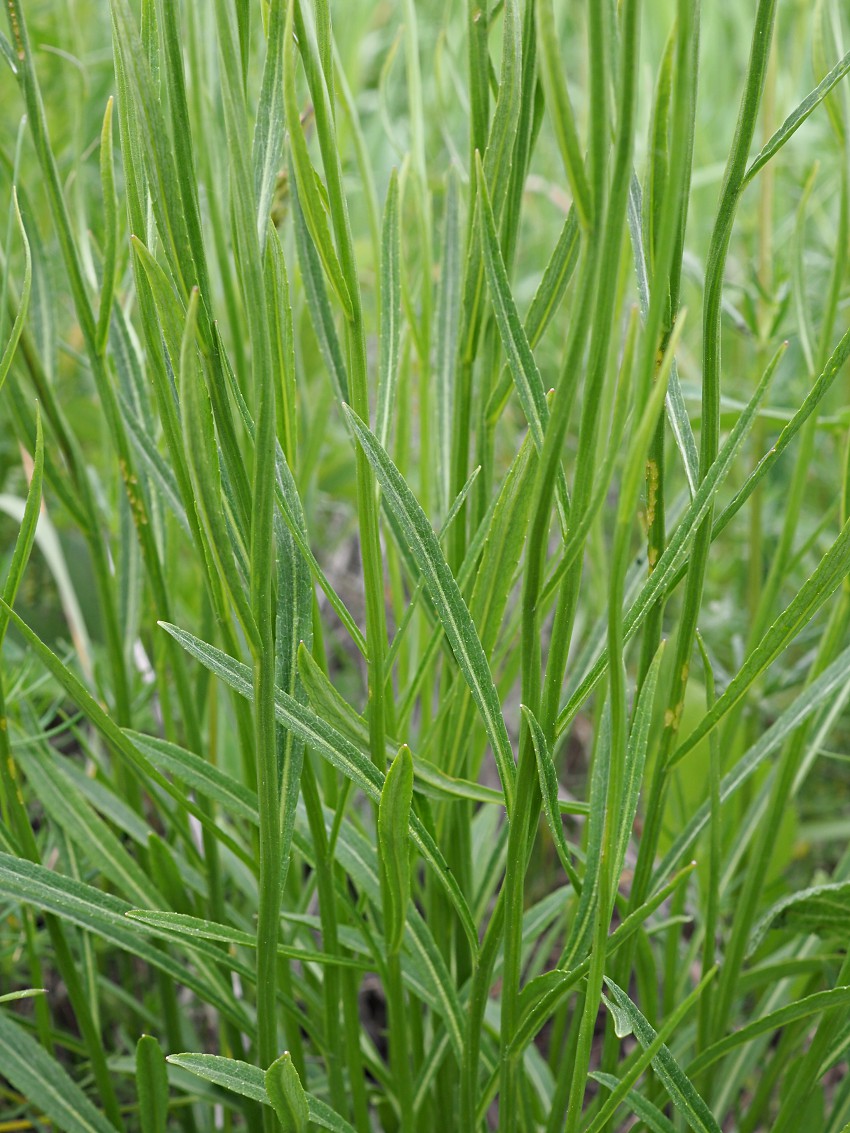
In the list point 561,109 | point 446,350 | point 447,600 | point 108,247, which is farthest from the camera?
point 446,350

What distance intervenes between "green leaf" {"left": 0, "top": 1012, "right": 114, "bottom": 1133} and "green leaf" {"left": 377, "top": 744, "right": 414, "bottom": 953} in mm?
188

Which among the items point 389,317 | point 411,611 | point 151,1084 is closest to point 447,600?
point 411,611

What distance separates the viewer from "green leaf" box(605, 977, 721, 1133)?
0.38 metres

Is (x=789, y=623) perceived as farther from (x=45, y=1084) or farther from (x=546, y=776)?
(x=45, y=1084)

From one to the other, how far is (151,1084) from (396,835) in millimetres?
192

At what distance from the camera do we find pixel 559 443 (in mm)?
303

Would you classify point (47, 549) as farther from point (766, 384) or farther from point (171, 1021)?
point (766, 384)

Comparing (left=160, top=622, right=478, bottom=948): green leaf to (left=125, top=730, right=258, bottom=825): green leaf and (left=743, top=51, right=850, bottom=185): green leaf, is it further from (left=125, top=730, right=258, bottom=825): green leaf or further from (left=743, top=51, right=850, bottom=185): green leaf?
(left=743, top=51, right=850, bottom=185): green leaf

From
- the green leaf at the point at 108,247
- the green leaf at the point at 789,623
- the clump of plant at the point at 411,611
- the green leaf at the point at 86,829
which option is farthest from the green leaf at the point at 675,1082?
the green leaf at the point at 108,247

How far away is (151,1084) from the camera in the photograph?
1.51 ft

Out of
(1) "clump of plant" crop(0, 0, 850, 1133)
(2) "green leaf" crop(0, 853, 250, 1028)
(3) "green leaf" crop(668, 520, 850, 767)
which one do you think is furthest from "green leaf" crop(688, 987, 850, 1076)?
(2) "green leaf" crop(0, 853, 250, 1028)

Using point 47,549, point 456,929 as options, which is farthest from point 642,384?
point 47,549

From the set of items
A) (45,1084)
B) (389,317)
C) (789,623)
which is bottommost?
(45,1084)

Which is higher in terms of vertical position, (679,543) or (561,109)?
(561,109)
